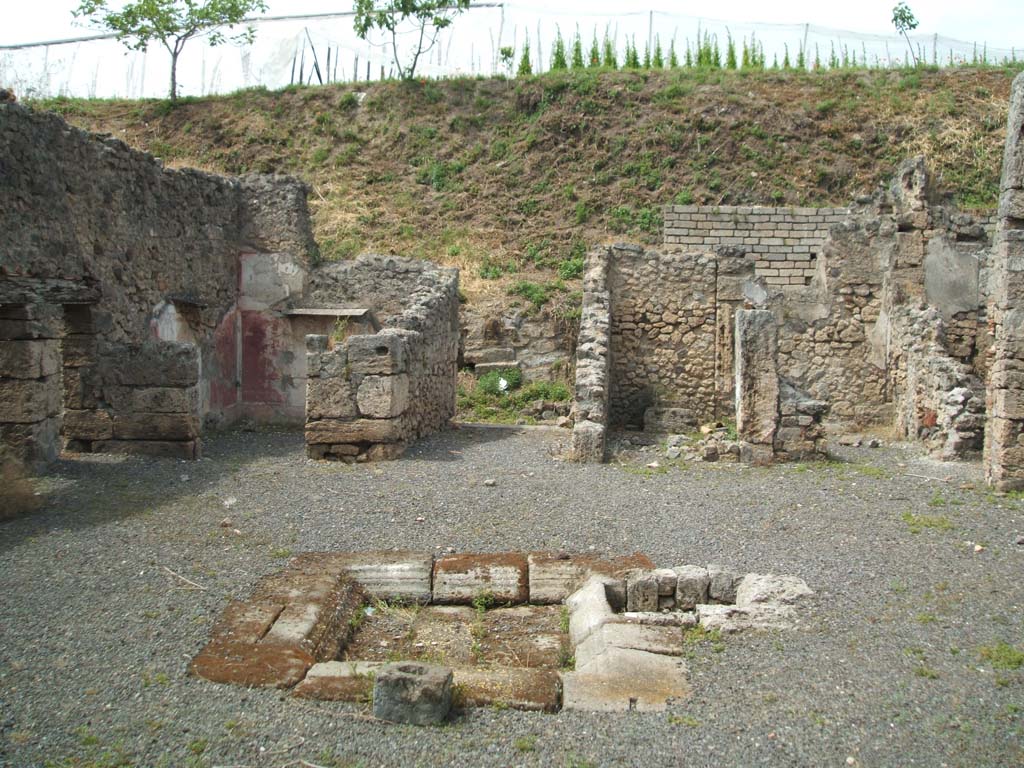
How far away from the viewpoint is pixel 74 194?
37.2ft

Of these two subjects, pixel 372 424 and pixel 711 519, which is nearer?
pixel 711 519

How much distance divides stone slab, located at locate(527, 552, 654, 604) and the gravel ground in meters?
0.30

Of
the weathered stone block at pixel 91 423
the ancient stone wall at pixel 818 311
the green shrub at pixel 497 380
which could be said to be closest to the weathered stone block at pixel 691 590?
the weathered stone block at pixel 91 423

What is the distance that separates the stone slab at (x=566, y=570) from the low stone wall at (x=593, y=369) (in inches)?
165

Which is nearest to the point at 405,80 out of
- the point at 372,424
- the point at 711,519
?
the point at 372,424

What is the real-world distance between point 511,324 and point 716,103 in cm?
1170

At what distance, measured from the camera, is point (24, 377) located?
384 inches

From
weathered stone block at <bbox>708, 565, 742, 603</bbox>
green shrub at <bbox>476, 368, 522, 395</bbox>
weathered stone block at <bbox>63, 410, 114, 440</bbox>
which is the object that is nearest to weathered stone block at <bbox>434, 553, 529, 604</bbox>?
weathered stone block at <bbox>708, 565, 742, 603</bbox>

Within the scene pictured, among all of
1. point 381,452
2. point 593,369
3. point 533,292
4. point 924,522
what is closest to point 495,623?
point 924,522

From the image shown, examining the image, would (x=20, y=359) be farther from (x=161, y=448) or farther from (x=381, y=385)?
(x=381, y=385)

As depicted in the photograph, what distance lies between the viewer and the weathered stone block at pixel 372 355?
1111 cm

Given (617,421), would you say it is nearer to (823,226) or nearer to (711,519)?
(711,519)

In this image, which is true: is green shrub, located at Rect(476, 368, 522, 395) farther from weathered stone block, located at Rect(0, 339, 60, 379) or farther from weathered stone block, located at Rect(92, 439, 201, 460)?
weathered stone block, located at Rect(0, 339, 60, 379)

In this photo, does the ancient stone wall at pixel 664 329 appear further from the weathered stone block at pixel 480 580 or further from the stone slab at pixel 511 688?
the stone slab at pixel 511 688
